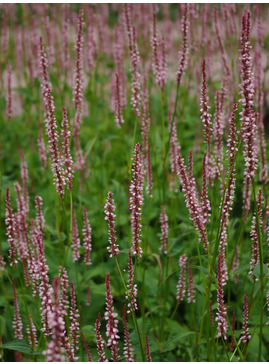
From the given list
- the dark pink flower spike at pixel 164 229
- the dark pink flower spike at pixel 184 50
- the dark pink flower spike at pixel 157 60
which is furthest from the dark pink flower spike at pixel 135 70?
the dark pink flower spike at pixel 164 229

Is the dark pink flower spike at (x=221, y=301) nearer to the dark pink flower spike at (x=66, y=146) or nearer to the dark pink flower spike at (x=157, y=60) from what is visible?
the dark pink flower spike at (x=66, y=146)

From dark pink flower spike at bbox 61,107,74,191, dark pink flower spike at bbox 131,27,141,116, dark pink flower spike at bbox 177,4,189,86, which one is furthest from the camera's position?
dark pink flower spike at bbox 131,27,141,116

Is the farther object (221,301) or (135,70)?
(135,70)

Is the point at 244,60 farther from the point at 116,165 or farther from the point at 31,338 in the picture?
the point at 116,165

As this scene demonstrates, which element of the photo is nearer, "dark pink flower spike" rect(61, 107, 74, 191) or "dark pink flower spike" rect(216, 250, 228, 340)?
"dark pink flower spike" rect(216, 250, 228, 340)

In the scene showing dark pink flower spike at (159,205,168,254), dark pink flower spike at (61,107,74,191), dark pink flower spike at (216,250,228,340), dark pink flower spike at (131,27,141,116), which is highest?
dark pink flower spike at (131,27,141,116)

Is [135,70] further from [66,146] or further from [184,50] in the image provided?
[66,146]

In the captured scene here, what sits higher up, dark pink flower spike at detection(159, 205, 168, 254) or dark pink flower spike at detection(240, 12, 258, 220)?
dark pink flower spike at detection(240, 12, 258, 220)

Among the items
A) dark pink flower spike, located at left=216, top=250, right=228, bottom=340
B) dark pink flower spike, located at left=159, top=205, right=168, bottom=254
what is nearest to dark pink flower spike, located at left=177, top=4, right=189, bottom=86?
dark pink flower spike, located at left=159, top=205, right=168, bottom=254

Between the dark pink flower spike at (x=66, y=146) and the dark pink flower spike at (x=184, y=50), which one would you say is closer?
the dark pink flower spike at (x=66, y=146)

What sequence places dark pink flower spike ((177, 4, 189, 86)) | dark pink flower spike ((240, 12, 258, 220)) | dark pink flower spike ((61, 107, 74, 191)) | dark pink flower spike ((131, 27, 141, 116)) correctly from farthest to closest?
dark pink flower spike ((131, 27, 141, 116)) < dark pink flower spike ((177, 4, 189, 86)) < dark pink flower spike ((61, 107, 74, 191)) < dark pink flower spike ((240, 12, 258, 220))

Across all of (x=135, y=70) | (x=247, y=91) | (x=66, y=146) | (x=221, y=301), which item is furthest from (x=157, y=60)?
(x=221, y=301)

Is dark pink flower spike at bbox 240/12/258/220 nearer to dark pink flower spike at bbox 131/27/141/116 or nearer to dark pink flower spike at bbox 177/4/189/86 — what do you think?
dark pink flower spike at bbox 177/4/189/86

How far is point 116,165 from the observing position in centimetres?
530
